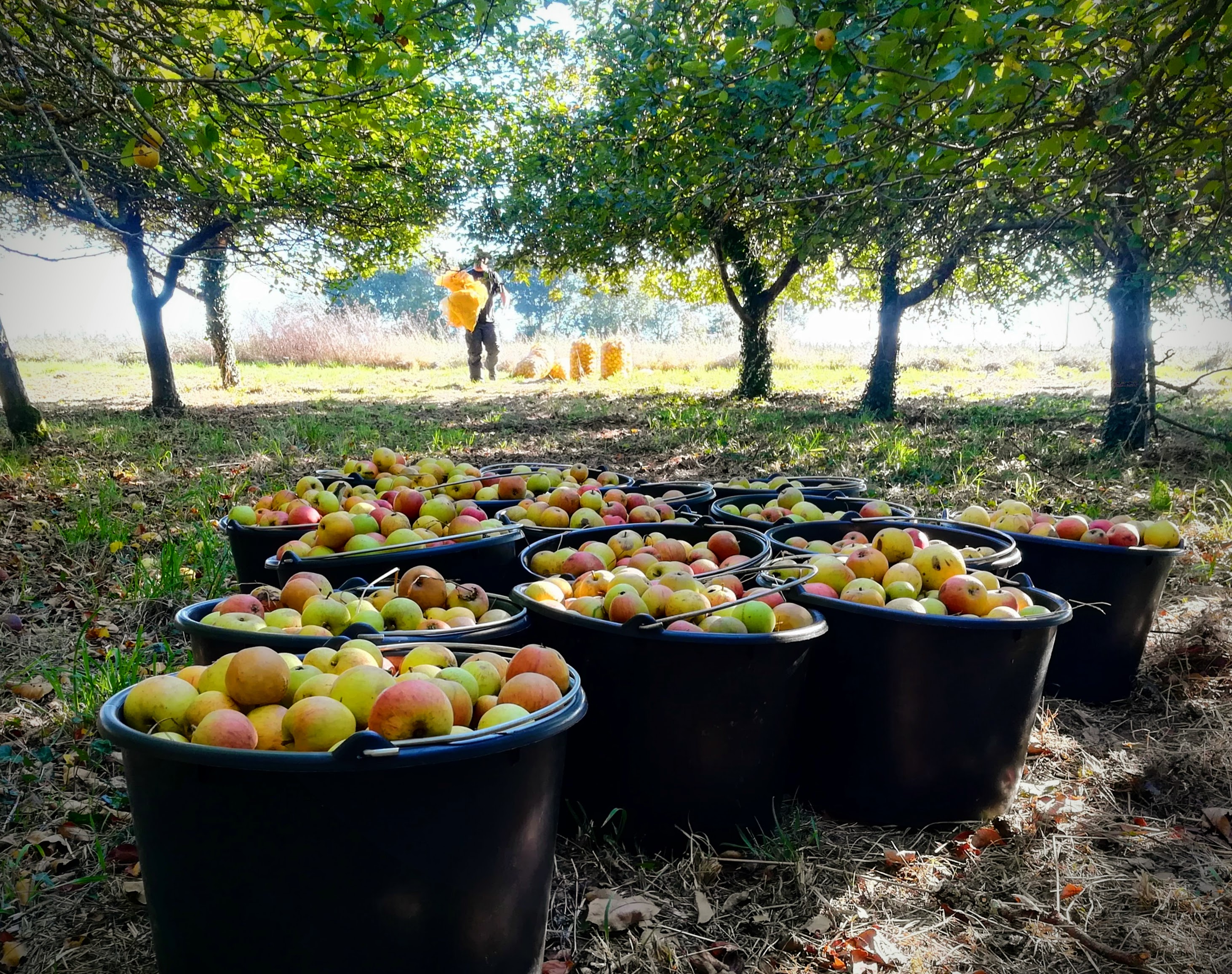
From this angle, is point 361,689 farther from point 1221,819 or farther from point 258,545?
point 1221,819

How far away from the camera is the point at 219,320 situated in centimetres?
1563

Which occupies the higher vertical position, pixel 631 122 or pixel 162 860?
pixel 631 122

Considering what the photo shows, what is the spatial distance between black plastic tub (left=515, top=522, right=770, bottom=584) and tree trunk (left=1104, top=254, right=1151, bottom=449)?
5985 mm

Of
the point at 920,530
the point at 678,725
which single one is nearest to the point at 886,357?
the point at 920,530

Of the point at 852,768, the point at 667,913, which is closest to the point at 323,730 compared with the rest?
the point at 667,913

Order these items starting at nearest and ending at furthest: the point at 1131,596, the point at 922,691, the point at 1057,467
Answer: the point at 922,691 → the point at 1131,596 → the point at 1057,467

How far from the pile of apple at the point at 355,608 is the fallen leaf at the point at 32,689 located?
133 centimetres

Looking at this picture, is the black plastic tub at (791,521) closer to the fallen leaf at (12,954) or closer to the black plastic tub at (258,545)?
the black plastic tub at (258,545)

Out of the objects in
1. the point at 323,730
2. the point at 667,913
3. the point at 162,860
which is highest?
the point at 323,730

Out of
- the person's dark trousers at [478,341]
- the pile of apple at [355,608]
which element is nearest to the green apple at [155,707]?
the pile of apple at [355,608]

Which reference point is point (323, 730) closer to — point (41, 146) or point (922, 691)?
point (922, 691)

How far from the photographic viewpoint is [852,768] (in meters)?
2.54

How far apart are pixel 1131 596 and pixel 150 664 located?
14.3 feet

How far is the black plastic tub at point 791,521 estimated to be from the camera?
3754mm
